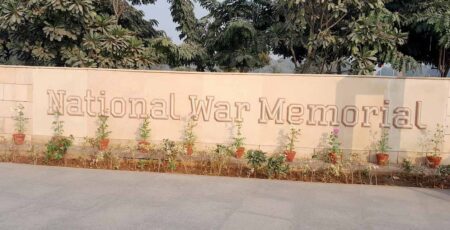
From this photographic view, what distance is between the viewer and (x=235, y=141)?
7.75 meters

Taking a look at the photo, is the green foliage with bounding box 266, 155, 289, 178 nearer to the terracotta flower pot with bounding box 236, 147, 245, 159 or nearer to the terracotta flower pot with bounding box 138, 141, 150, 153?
the terracotta flower pot with bounding box 236, 147, 245, 159

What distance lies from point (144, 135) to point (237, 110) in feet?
5.36

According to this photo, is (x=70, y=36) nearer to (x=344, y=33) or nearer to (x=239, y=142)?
(x=239, y=142)

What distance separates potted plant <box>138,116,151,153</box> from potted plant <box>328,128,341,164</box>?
2.98m

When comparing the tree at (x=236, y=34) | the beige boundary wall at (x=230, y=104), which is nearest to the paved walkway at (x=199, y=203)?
the beige boundary wall at (x=230, y=104)

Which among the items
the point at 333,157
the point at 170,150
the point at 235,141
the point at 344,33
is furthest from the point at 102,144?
the point at 344,33

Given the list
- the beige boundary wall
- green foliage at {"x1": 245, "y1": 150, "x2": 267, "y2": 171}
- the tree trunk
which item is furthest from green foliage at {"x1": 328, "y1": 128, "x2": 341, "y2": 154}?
the tree trunk

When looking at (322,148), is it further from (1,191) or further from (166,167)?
(1,191)

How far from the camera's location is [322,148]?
299 inches

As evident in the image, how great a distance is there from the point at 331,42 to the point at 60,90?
5025 mm

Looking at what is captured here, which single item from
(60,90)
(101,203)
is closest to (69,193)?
(101,203)

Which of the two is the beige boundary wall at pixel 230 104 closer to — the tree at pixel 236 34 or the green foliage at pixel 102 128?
the green foliage at pixel 102 128

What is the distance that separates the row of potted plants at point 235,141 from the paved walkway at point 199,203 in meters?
1.11

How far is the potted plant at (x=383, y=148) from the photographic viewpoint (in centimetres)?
723
